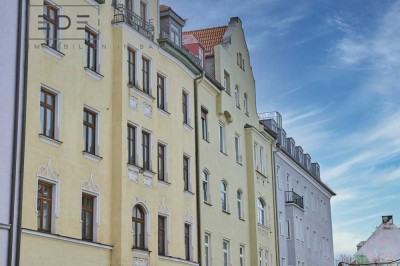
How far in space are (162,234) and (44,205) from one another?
27.6 ft

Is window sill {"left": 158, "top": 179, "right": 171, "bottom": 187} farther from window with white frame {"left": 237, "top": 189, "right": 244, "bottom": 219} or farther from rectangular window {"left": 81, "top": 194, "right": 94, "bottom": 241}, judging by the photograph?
window with white frame {"left": 237, "top": 189, "right": 244, "bottom": 219}

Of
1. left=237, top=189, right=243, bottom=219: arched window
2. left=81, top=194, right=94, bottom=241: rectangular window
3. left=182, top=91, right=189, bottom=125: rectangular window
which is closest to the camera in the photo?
left=81, top=194, right=94, bottom=241: rectangular window

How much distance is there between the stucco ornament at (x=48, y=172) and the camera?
23031mm

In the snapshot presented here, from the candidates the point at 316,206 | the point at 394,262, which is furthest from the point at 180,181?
the point at 394,262

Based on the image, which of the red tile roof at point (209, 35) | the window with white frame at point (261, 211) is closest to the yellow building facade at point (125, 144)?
the red tile roof at point (209, 35)

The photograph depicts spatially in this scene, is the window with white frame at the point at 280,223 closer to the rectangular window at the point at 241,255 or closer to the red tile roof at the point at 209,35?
the rectangular window at the point at 241,255

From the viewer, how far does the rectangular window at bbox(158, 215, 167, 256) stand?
30.5 metres

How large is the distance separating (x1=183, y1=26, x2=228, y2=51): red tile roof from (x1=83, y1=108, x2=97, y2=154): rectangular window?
1617 cm

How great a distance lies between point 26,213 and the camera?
72.5 feet

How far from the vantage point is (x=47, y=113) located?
79.0ft

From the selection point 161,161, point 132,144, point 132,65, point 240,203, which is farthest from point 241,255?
point 132,65

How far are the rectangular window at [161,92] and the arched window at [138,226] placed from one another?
5.21 meters

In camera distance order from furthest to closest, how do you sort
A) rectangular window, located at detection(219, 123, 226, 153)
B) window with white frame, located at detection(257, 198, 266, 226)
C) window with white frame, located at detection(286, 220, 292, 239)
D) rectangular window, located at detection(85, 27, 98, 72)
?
window with white frame, located at detection(286, 220, 292, 239)
window with white frame, located at detection(257, 198, 266, 226)
rectangular window, located at detection(219, 123, 226, 153)
rectangular window, located at detection(85, 27, 98, 72)

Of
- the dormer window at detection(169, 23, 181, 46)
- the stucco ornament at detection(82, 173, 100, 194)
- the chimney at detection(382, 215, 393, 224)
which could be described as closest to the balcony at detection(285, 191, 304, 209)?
the dormer window at detection(169, 23, 181, 46)
